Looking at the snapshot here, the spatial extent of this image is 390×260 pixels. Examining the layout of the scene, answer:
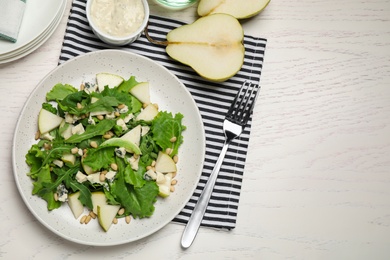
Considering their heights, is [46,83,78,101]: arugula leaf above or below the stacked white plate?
below

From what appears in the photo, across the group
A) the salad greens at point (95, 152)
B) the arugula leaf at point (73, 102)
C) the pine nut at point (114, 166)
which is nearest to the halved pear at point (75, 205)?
the salad greens at point (95, 152)

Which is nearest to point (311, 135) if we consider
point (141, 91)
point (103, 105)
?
point (141, 91)

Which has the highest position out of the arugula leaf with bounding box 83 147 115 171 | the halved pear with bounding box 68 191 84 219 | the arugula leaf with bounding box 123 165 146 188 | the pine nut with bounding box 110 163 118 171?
the arugula leaf with bounding box 83 147 115 171

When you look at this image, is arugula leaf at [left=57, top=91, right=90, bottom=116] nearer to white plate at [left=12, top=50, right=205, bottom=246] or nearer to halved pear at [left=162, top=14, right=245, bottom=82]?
white plate at [left=12, top=50, right=205, bottom=246]

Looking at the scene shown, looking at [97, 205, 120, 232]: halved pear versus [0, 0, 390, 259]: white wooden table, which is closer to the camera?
[97, 205, 120, 232]: halved pear

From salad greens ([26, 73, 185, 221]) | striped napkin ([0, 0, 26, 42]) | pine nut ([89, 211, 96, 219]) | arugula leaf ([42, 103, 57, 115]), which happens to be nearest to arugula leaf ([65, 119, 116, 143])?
salad greens ([26, 73, 185, 221])

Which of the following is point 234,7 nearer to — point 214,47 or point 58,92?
point 214,47
